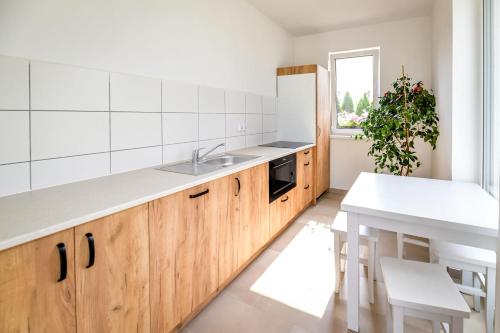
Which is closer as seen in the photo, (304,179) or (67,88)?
(67,88)

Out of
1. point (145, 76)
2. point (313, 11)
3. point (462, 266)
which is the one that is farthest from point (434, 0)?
point (145, 76)

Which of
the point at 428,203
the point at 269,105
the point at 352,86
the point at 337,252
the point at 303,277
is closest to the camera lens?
the point at 428,203

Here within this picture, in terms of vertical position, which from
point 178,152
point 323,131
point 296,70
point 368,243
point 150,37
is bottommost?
point 368,243

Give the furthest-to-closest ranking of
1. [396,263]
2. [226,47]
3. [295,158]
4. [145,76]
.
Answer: [295,158], [226,47], [145,76], [396,263]

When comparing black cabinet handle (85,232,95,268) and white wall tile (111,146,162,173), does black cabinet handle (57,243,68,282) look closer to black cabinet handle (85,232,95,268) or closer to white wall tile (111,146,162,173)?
black cabinet handle (85,232,95,268)

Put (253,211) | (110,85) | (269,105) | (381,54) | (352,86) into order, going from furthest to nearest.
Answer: (352,86), (381,54), (269,105), (253,211), (110,85)

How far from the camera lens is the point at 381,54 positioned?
13.0ft

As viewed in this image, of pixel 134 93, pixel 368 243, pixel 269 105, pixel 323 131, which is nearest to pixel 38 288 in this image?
pixel 134 93

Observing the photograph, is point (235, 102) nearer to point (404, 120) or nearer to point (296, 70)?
point (296, 70)

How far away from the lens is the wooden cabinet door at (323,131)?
3.83 metres

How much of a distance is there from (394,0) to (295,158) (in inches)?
83.2

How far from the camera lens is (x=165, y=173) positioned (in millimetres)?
1844

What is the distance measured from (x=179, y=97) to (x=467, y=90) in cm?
214

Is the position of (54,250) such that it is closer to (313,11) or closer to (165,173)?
(165,173)
